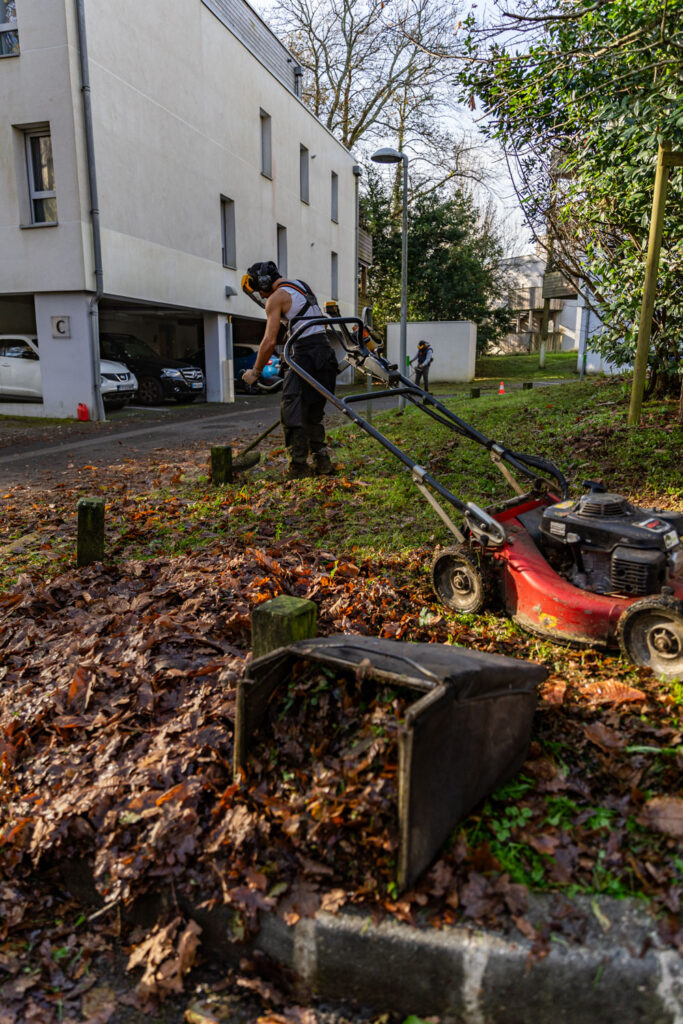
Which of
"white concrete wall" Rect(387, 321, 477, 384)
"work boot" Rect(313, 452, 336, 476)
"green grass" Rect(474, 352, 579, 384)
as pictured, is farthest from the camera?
"green grass" Rect(474, 352, 579, 384)

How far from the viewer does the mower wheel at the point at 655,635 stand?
3.10m

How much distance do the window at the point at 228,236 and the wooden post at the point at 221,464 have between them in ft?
47.5

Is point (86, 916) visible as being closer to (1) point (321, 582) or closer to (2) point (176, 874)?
(2) point (176, 874)

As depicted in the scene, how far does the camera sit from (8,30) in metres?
13.7

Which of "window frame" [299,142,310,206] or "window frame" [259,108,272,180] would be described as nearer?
"window frame" [259,108,272,180]

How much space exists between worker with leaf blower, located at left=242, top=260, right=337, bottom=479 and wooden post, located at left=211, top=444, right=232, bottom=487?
606mm

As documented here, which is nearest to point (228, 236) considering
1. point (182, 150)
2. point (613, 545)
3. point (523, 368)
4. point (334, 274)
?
point (182, 150)

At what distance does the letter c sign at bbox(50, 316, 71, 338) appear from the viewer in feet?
47.1

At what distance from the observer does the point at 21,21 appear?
13234 mm

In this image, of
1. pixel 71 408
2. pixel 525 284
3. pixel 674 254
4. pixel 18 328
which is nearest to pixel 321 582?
pixel 674 254

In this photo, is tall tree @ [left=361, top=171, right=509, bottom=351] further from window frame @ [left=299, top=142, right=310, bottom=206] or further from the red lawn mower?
the red lawn mower

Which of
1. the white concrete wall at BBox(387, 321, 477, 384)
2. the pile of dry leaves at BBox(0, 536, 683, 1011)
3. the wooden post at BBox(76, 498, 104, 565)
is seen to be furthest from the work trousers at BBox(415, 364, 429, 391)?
the pile of dry leaves at BBox(0, 536, 683, 1011)

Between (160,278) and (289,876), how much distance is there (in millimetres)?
16073

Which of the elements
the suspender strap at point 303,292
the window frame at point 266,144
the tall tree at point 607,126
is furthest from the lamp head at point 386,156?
the window frame at point 266,144
